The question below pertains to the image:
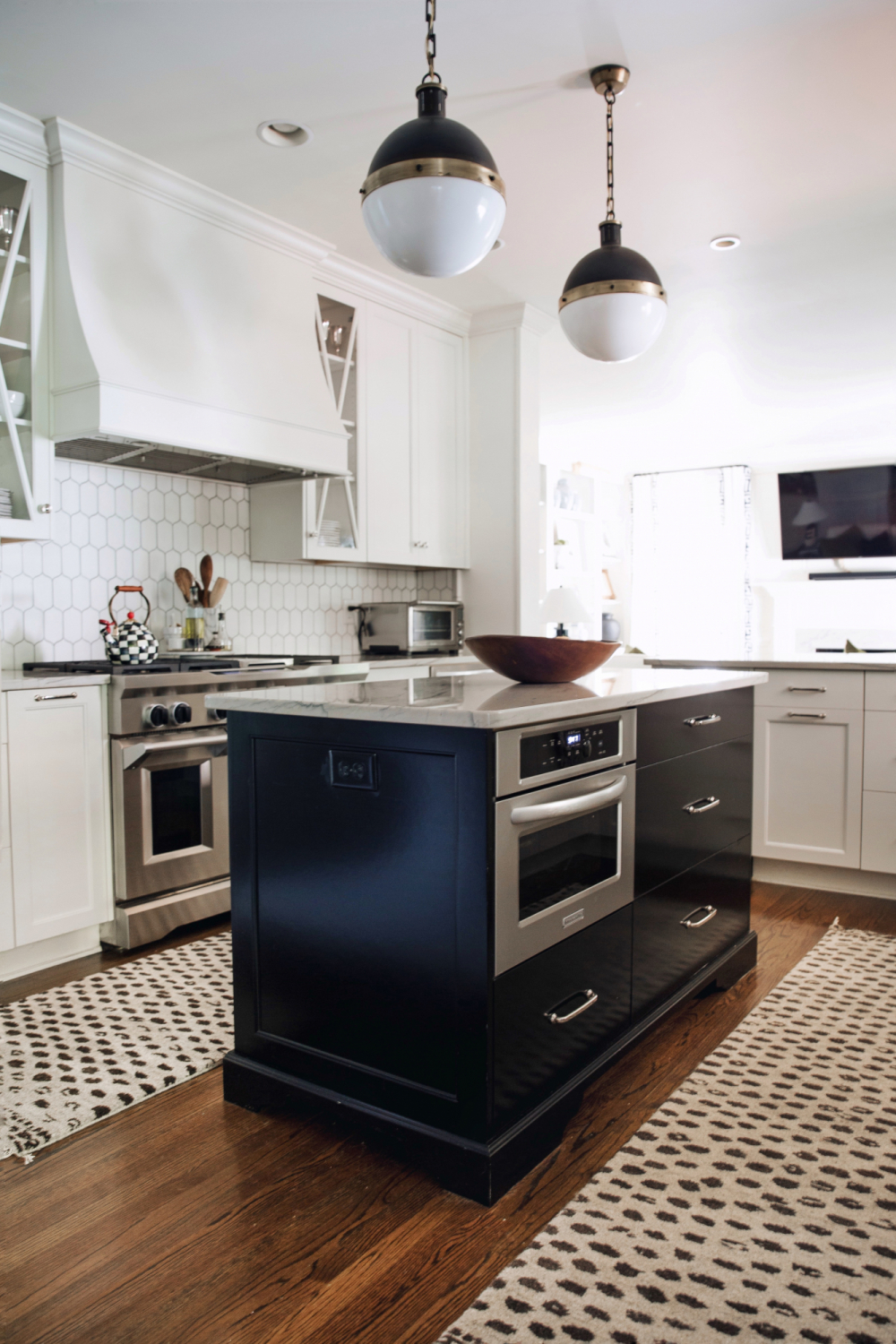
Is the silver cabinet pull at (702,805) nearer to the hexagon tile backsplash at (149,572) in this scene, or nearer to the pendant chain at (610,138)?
the pendant chain at (610,138)

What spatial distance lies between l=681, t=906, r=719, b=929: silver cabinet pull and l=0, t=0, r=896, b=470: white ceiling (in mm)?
2279

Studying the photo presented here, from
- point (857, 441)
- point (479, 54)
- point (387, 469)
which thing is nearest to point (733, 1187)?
point (479, 54)

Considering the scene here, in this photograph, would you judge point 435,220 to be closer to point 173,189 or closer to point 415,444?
point 173,189

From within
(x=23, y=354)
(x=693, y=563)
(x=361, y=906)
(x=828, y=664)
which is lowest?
(x=361, y=906)

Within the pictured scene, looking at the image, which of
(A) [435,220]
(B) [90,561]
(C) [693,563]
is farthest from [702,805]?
(C) [693,563]

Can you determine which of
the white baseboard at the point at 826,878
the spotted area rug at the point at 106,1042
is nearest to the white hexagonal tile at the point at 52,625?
the spotted area rug at the point at 106,1042

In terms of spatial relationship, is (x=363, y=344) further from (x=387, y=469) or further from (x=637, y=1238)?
(x=637, y=1238)

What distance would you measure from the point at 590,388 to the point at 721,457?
317 cm

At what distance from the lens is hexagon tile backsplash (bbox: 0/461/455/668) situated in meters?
3.14

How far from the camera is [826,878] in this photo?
3.51 metres

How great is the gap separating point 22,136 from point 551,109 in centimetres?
163

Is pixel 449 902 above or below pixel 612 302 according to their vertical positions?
below

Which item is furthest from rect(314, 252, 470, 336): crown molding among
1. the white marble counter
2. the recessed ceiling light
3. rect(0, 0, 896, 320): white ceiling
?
the white marble counter

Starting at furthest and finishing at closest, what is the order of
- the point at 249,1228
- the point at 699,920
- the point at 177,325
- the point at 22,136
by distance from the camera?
1. the point at 177,325
2. the point at 22,136
3. the point at 699,920
4. the point at 249,1228
